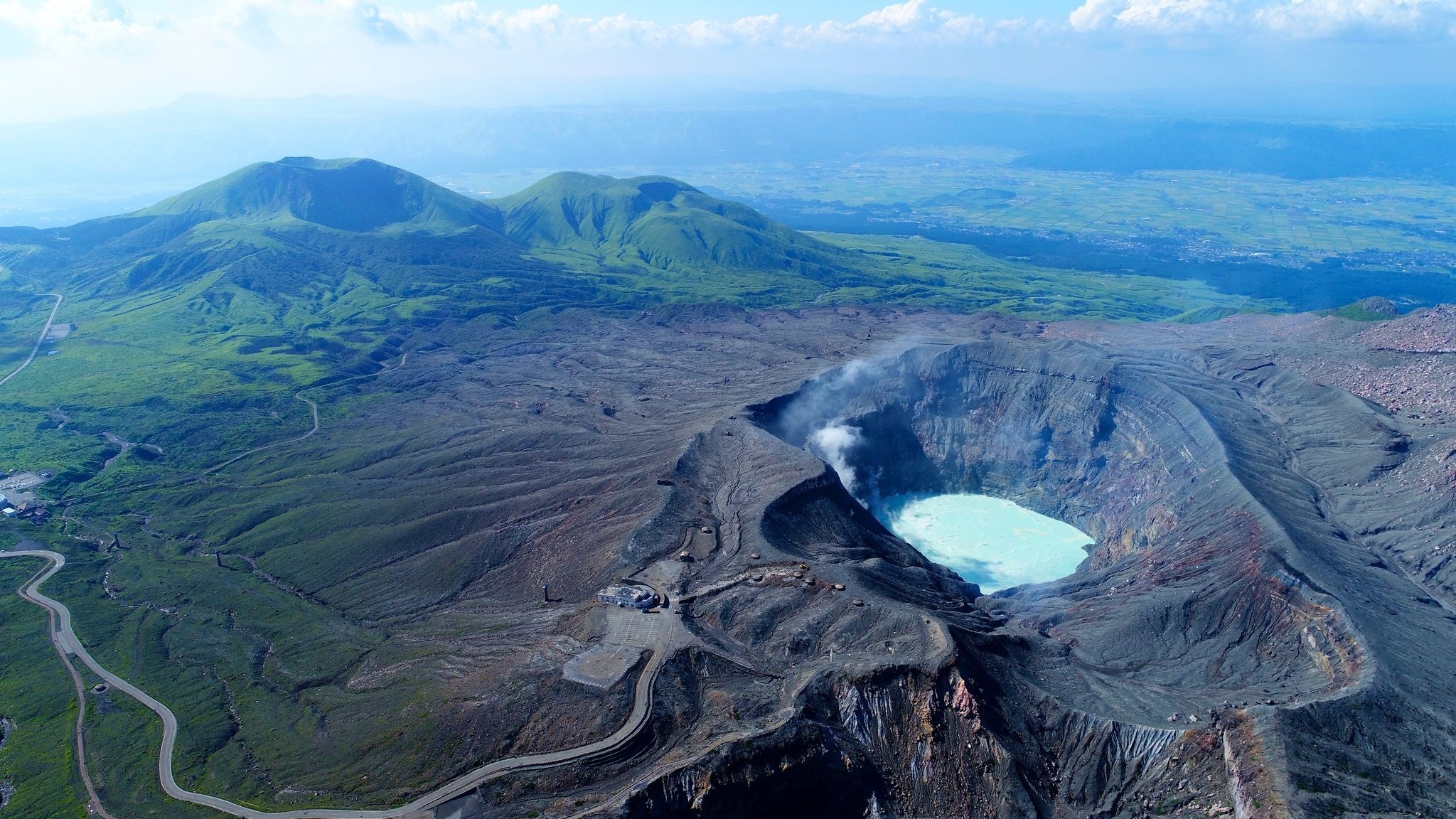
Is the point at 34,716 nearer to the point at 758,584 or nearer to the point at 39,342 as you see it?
the point at 758,584

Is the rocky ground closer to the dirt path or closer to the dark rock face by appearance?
the dark rock face

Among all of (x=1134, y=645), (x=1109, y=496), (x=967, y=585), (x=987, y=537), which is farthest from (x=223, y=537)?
(x=1109, y=496)

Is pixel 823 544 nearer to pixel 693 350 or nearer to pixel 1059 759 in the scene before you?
pixel 1059 759

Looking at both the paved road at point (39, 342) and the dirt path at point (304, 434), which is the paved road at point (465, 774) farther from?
the paved road at point (39, 342)

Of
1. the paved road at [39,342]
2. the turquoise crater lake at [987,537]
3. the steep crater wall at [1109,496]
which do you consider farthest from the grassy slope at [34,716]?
the paved road at [39,342]

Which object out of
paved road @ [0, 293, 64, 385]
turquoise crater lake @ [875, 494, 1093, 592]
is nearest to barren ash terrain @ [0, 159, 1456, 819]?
turquoise crater lake @ [875, 494, 1093, 592]

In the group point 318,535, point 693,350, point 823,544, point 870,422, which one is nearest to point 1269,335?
point 870,422
